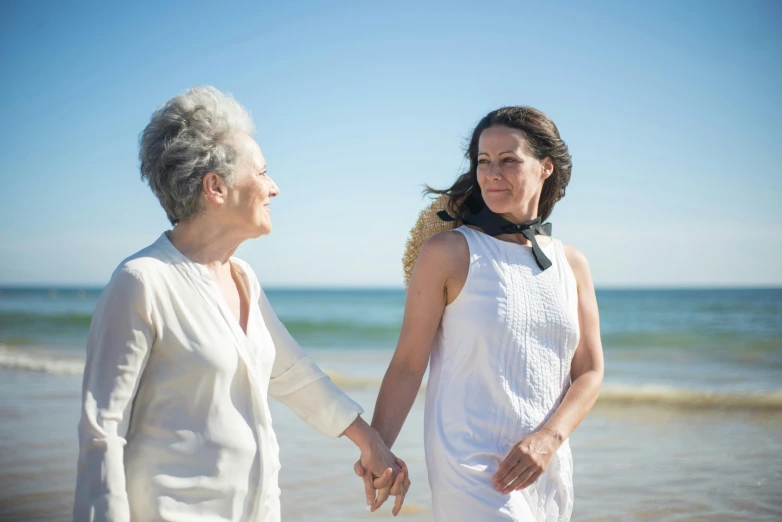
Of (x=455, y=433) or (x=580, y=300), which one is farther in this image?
(x=580, y=300)

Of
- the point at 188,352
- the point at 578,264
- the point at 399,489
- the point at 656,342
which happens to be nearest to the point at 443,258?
the point at 578,264

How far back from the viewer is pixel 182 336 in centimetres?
193

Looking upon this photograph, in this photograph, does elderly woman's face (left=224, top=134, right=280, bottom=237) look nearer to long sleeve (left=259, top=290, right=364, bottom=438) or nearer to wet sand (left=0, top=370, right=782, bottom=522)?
long sleeve (left=259, top=290, right=364, bottom=438)

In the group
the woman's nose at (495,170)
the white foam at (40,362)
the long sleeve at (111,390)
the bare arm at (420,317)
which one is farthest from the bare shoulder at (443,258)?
the white foam at (40,362)

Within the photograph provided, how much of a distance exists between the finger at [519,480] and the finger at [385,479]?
45cm

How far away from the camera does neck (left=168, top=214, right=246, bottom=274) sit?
2148mm

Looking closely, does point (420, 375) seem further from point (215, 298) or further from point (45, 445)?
point (45, 445)

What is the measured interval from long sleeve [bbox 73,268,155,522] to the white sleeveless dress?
1034 mm

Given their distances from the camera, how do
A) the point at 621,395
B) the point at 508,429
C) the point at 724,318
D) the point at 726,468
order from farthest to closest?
the point at 724,318 → the point at 621,395 → the point at 726,468 → the point at 508,429

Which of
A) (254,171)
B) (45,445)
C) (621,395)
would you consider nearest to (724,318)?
(621,395)

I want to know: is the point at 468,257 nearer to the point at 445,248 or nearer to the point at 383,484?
the point at 445,248

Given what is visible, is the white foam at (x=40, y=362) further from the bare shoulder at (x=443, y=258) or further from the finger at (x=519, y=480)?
the finger at (x=519, y=480)

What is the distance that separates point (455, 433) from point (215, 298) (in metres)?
0.92

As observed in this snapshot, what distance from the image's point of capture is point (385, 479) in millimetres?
2514
